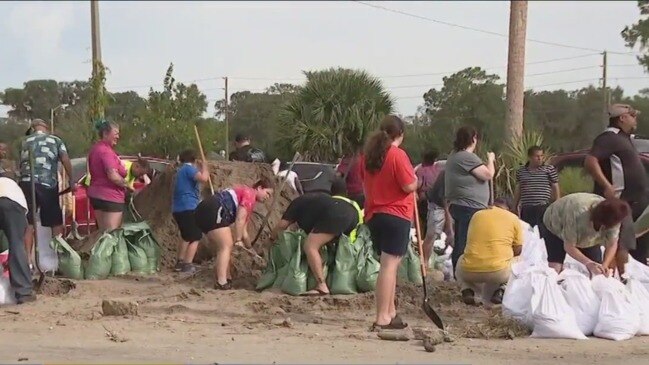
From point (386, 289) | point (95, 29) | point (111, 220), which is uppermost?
point (95, 29)

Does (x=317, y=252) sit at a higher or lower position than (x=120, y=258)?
higher

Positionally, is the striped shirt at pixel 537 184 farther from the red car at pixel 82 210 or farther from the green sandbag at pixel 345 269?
the red car at pixel 82 210

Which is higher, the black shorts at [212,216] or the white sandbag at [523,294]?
the black shorts at [212,216]

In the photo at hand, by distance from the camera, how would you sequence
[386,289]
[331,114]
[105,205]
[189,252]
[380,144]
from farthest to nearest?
[331,114] → [189,252] → [105,205] → [380,144] → [386,289]

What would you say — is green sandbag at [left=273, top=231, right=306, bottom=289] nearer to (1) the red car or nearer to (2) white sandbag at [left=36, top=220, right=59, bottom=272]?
(2) white sandbag at [left=36, top=220, right=59, bottom=272]

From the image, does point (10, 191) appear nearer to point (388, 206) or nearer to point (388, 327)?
point (388, 206)

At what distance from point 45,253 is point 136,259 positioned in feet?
3.21

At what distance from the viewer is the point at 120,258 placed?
9.87 metres

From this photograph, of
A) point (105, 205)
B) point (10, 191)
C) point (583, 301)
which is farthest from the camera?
point (105, 205)

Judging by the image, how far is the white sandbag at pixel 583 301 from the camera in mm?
6926

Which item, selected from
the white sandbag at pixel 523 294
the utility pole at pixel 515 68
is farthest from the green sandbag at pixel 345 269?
the utility pole at pixel 515 68

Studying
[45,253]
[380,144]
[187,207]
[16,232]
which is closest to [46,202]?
[45,253]

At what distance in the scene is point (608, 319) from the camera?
22.3 ft

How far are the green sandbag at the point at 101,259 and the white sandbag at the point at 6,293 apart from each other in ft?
4.77
